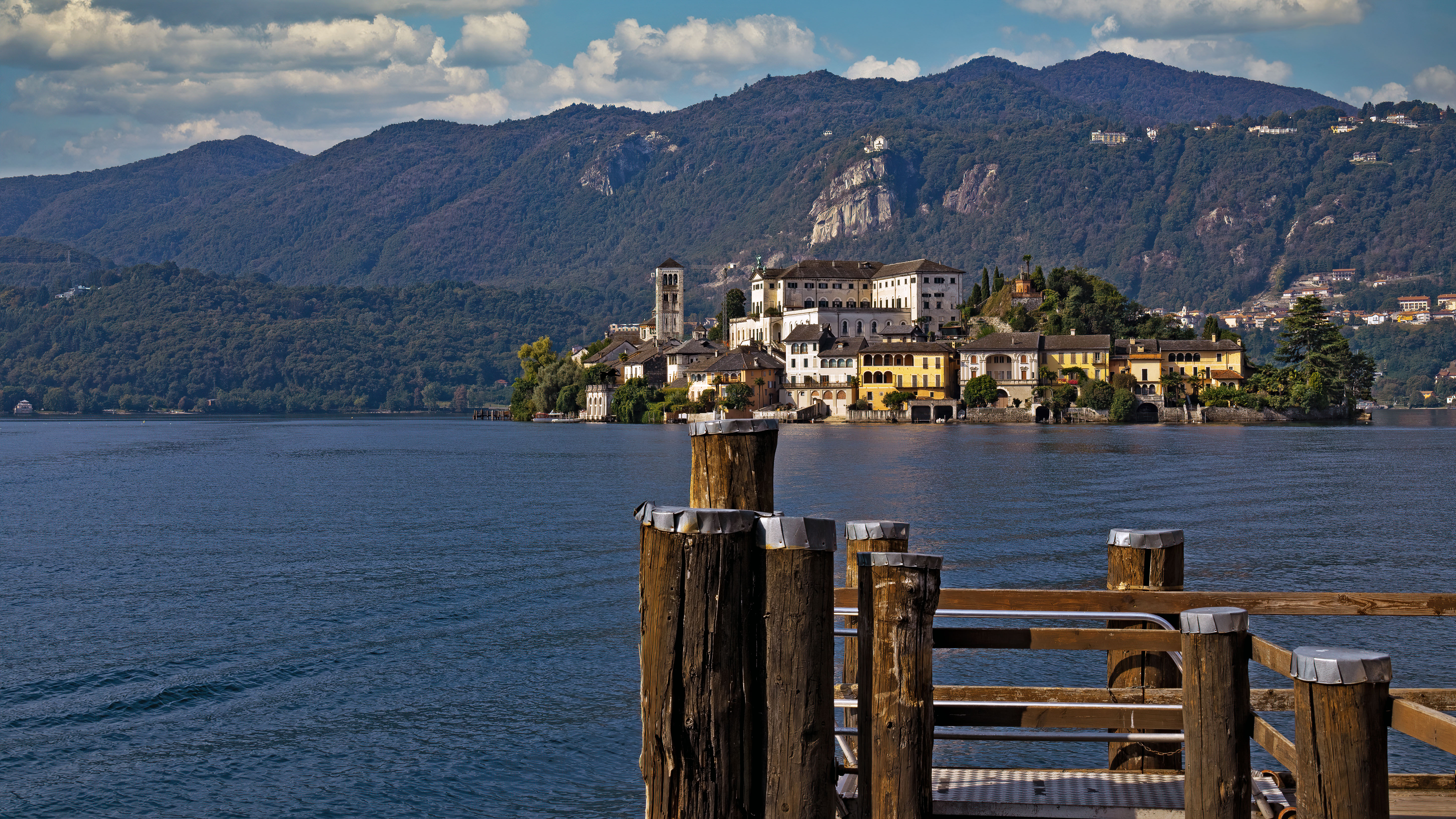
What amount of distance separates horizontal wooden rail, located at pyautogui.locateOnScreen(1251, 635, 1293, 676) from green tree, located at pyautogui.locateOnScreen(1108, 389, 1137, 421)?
119829 mm

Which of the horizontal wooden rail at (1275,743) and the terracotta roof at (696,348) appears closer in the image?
the horizontal wooden rail at (1275,743)

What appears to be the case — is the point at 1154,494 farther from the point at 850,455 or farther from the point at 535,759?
the point at 535,759

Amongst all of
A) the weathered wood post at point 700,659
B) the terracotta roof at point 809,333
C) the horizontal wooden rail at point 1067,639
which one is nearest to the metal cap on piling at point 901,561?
the horizontal wooden rail at point 1067,639

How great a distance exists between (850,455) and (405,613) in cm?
5372

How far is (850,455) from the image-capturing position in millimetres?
75625

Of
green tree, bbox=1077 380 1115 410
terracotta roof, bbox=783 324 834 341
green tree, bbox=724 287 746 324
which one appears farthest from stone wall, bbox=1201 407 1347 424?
green tree, bbox=724 287 746 324

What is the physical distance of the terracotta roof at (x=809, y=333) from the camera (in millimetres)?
138125

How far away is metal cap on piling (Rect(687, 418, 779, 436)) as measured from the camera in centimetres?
662

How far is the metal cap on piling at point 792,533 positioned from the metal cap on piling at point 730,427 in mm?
921

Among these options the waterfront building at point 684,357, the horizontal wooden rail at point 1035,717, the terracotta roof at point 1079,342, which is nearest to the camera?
the horizontal wooden rail at point 1035,717

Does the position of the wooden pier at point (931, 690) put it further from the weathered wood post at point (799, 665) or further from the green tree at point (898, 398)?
the green tree at point (898, 398)


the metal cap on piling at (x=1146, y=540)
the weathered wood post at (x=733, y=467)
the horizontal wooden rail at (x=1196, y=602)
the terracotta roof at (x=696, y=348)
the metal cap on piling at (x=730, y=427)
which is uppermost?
the terracotta roof at (x=696, y=348)

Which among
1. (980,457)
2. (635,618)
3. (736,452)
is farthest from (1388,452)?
(736,452)

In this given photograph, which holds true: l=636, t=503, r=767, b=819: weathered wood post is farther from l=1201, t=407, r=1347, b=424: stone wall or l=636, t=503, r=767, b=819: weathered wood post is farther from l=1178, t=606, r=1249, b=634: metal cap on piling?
l=1201, t=407, r=1347, b=424: stone wall
